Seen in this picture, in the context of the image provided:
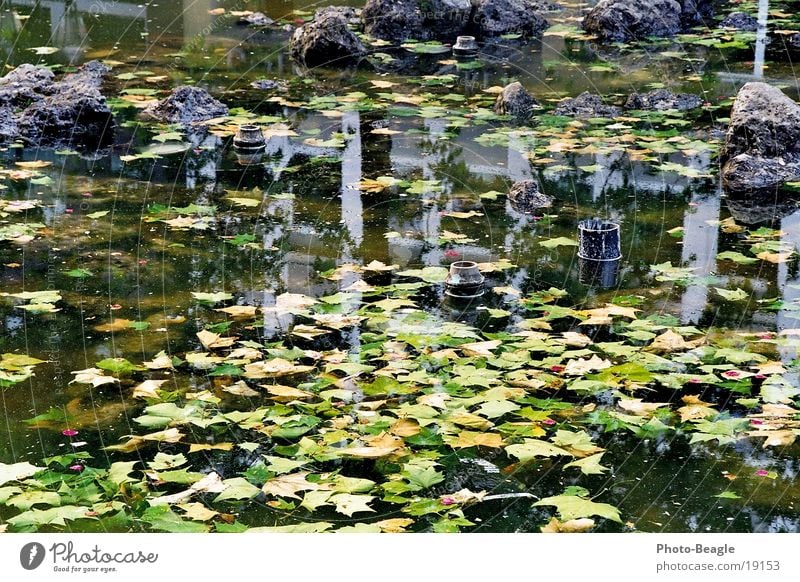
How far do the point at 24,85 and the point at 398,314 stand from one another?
16.6 feet

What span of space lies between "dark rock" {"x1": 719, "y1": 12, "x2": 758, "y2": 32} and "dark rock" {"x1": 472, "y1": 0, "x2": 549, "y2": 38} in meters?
2.05

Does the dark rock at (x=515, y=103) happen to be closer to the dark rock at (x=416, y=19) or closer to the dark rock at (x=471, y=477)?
the dark rock at (x=416, y=19)

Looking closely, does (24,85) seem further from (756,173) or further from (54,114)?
(756,173)

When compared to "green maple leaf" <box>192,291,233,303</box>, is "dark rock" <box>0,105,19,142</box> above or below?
above

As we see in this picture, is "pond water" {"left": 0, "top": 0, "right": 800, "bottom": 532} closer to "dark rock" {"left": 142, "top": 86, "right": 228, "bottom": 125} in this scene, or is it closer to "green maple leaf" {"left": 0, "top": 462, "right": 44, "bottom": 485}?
"green maple leaf" {"left": 0, "top": 462, "right": 44, "bottom": 485}

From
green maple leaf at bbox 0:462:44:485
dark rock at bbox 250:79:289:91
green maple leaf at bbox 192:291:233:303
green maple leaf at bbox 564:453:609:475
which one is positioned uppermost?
dark rock at bbox 250:79:289:91

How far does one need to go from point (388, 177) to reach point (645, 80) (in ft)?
12.0

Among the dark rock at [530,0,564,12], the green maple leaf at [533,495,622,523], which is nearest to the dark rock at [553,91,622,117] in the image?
the dark rock at [530,0,564,12]

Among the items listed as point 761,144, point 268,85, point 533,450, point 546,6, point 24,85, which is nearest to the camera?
point 533,450

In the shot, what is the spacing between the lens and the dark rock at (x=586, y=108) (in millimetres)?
8953

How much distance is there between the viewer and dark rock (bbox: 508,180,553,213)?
698cm

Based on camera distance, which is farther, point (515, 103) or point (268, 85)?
point (268, 85)

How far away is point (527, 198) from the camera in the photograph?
7.02 meters

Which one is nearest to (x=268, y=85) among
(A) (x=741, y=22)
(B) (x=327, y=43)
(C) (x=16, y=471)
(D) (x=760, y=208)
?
(B) (x=327, y=43)
